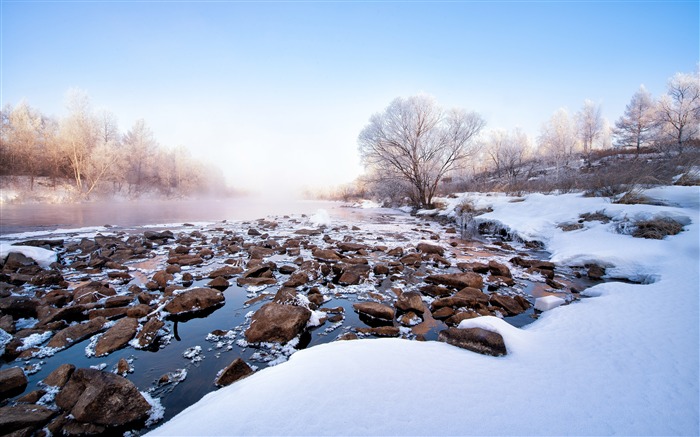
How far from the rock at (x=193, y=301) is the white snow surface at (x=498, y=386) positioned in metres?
2.37

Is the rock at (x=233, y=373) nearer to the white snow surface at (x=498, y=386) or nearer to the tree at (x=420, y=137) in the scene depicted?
the white snow surface at (x=498, y=386)

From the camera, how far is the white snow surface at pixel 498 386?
1360 millimetres

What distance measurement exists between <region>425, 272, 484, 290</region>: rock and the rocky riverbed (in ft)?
0.09

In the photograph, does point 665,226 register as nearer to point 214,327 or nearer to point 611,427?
point 611,427

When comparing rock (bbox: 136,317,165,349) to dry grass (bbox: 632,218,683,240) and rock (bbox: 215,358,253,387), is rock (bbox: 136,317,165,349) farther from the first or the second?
dry grass (bbox: 632,218,683,240)

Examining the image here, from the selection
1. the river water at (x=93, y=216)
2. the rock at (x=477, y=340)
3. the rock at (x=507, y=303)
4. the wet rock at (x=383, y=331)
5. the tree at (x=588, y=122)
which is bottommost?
the wet rock at (x=383, y=331)

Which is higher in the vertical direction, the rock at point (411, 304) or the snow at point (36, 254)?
the snow at point (36, 254)

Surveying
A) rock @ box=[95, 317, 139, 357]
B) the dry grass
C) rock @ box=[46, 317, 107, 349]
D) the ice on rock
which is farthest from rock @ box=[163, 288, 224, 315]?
the dry grass

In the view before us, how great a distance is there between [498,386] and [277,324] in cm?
230

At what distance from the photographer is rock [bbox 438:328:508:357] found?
87.7 inches


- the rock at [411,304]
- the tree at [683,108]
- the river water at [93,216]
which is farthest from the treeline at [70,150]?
the tree at [683,108]

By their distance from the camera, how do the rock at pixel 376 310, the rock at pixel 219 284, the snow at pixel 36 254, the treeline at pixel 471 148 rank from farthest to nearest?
1. the treeline at pixel 471 148
2. the snow at pixel 36 254
3. the rock at pixel 219 284
4. the rock at pixel 376 310

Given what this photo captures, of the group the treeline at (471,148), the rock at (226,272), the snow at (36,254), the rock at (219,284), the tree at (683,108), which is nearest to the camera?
the rock at (219,284)

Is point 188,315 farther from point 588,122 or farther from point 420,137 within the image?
point 588,122
